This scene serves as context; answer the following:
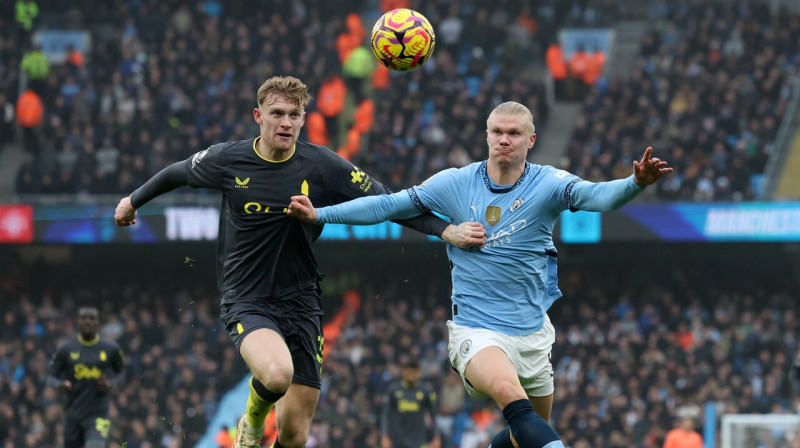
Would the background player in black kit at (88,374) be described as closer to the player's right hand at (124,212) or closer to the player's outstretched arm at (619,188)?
the player's right hand at (124,212)

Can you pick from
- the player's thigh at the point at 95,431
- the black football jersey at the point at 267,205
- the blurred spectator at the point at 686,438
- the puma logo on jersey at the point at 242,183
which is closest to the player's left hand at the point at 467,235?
the black football jersey at the point at 267,205

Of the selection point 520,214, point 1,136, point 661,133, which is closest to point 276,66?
point 1,136

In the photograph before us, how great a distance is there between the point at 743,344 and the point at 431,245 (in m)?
6.00

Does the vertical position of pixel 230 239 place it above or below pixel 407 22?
below

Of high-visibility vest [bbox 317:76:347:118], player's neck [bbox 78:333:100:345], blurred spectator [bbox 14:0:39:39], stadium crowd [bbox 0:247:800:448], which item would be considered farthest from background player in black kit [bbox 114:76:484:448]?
blurred spectator [bbox 14:0:39:39]

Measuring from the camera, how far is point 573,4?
84.5ft

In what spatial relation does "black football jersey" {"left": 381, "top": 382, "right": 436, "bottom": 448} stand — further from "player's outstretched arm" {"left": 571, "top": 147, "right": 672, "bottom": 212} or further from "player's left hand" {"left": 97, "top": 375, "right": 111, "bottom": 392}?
"player's outstretched arm" {"left": 571, "top": 147, "right": 672, "bottom": 212}

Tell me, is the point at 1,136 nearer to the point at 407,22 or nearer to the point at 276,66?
the point at 276,66

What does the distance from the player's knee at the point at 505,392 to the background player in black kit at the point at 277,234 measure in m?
1.13

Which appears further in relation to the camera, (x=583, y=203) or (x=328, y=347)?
(x=328, y=347)

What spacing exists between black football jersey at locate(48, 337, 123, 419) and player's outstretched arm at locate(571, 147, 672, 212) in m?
6.79

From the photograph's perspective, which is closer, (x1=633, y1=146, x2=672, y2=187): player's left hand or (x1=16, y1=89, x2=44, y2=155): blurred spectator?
(x1=633, y1=146, x2=672, y2=187): player's left hand

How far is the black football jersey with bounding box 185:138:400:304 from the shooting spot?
7.52 meters

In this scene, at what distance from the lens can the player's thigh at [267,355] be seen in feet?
23.0
